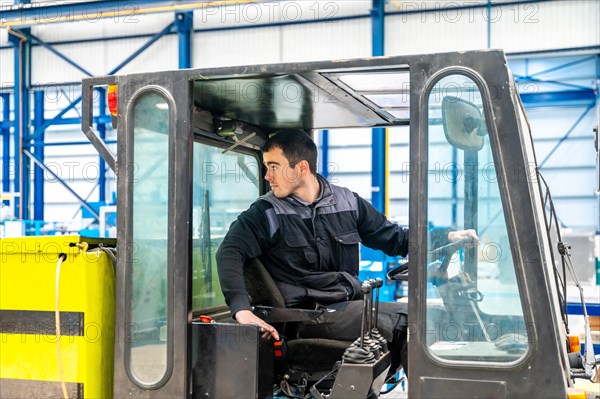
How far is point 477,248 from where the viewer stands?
7.78 ft

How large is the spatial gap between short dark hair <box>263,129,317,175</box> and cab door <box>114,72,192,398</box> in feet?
2.76

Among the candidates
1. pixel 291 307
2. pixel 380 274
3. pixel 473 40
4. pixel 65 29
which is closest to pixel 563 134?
pixel 473 40

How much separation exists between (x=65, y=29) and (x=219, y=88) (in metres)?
16.1

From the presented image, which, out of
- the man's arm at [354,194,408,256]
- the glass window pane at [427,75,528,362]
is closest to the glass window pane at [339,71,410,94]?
the glass window pane at [427,75,528,362]

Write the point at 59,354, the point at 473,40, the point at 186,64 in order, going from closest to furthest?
1. the point at 59,354
2. the point at 473,40
3. the point at 186,64

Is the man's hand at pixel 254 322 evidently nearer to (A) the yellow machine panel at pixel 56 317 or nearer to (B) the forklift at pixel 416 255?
(B) the forklift at pixel 416 255

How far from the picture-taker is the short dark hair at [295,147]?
3.34m

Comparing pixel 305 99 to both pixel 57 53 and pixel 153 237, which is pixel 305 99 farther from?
pixel 57 53

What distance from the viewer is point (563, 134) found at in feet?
58.6

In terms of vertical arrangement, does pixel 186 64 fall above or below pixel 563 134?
above

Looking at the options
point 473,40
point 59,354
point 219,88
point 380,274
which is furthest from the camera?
point 473,40

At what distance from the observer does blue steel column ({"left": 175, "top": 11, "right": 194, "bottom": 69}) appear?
54.5 ft

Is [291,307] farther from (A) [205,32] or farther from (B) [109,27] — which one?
(B) [109,27]

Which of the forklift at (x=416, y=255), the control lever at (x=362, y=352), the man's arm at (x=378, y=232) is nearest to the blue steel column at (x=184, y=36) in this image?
the man's arm at (x=378, y=232)
